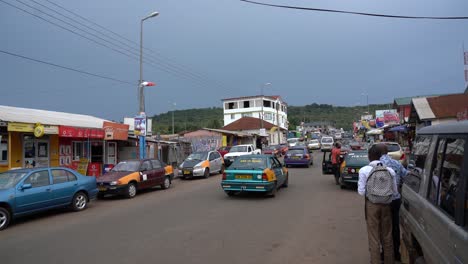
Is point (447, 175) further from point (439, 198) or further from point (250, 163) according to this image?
point (250, 163)

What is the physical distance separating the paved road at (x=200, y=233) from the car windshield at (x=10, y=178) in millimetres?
1056

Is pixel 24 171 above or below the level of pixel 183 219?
above

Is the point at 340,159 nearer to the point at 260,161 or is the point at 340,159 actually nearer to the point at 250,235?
the point at 260,161

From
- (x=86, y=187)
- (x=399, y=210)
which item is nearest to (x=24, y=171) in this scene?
(x=86, y=187)

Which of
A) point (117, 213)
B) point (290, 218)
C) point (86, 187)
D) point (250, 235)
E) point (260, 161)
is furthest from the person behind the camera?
point (260, 161)

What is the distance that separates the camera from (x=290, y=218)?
8.62 m

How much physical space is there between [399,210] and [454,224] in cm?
261

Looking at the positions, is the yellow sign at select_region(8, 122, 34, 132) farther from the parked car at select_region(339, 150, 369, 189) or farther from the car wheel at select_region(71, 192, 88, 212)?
the parked car at select_region(339, 150, 369, 189)

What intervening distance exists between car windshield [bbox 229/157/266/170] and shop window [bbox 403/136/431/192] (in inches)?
287

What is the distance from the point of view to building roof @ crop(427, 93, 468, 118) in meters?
23.6

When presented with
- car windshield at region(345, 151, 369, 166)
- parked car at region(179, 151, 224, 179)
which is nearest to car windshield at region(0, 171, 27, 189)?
car windshield at region(345, 151, 369, 166)

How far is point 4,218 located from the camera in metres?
8.46

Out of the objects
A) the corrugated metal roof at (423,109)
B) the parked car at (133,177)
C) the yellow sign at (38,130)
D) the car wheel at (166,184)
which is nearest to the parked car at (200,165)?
the parked car at (133,177)

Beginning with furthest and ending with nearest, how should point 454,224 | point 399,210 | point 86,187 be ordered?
point 86,187 < point 399,210 < point 454,224
